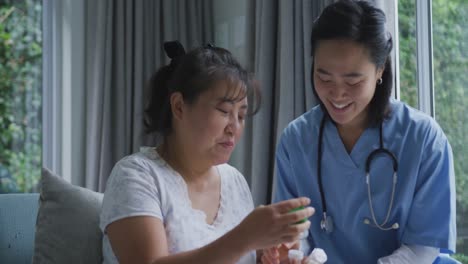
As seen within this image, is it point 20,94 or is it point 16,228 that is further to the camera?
point 20,94

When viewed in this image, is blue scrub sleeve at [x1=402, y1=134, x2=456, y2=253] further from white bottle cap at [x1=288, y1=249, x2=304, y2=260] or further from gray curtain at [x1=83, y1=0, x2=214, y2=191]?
gray curtain at [x1=83, y1=0, x2=214, y2=191]

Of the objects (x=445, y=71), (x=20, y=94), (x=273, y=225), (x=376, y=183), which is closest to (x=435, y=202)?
(x=376, y=183)

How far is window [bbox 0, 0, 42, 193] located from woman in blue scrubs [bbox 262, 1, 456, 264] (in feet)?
6.23

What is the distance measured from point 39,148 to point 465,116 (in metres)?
2.08

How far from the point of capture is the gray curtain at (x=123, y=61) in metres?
3.18

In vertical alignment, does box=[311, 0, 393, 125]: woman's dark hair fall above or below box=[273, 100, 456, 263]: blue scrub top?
above

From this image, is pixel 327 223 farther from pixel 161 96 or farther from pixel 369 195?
pixel 161 96

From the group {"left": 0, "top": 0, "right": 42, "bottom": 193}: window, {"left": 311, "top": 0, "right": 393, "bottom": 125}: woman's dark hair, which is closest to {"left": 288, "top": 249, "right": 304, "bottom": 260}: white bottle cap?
{"left": 311, "top": 0, "right": 393, "bottom": 125}: woman's dark hair

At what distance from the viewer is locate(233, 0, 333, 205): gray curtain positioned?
248 cm

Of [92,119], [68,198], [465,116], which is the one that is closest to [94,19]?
[92,119]

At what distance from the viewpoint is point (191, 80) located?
146 cm

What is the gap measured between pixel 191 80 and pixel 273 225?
0.45 metres

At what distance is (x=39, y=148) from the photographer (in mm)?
3246

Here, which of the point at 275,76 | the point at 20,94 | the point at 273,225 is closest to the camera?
the point at 273,225
